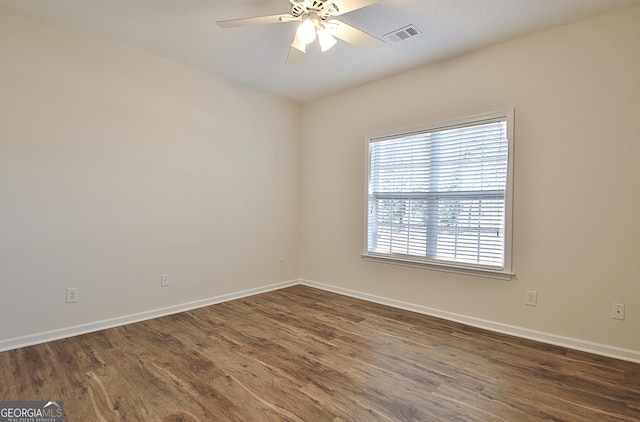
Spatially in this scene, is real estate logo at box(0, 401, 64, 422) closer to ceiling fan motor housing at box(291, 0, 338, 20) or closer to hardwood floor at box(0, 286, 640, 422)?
hardwood floor at box(0, 286, 640, 422)

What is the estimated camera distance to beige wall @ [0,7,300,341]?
8.54 feet

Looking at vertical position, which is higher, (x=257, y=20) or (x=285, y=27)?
(x=285, y=27)

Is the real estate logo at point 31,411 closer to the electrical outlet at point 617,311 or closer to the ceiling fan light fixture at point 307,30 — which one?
the ceiling fan light fixture at point 307,30

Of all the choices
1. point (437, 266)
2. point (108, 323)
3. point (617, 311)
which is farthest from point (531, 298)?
point (108, 323)

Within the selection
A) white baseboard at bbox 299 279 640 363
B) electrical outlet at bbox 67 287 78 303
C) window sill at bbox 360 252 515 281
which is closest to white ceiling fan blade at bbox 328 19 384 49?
window sill at bbox 360 252 515 281

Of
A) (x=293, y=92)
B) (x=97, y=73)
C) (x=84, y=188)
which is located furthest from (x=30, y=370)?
(x=293, y=92)

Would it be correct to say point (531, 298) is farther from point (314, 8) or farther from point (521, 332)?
point (314, 8)

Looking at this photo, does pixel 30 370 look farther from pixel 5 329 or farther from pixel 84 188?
pixel 84 188

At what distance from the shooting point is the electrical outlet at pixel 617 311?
248cm

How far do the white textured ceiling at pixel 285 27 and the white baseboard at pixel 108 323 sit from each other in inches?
104

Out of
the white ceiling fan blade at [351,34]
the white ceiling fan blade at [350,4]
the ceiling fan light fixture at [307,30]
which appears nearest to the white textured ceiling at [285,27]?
the white ceiling fan blade at [351,34]

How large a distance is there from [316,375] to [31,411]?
5.40ft

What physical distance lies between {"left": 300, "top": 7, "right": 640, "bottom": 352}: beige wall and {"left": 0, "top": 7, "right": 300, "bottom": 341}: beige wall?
2148mm

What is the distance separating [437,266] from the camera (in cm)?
341
